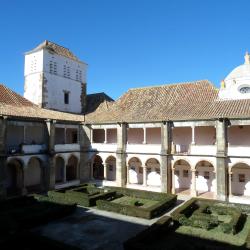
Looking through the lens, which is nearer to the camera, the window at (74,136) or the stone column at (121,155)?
the stone column at (121,155)

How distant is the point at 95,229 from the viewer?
62.0 feet

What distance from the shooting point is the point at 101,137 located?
3853 centimetres

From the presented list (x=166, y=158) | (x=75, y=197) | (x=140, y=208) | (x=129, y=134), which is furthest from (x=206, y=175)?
(x=75, y=197)

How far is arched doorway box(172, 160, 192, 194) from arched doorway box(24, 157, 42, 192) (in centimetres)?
1529

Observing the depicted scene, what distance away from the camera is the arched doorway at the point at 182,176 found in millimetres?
31062

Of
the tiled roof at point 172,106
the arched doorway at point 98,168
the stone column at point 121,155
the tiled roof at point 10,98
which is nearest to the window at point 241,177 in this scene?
the tiled roof at point 172,106

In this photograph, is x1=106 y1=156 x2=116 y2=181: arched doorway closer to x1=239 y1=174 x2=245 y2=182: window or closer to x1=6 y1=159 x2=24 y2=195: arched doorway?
x1=6 y1=159 x2=24 y2=195: arched doorway

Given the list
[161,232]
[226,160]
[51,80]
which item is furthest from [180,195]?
[51,80]

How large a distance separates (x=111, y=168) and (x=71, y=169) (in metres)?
5.16

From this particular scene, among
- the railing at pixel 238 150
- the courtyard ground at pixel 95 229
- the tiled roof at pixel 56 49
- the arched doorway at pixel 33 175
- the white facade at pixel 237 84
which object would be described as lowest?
the courtyard ground at pixel 95 229

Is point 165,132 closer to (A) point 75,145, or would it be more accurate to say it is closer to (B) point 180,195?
(B) point 180,195

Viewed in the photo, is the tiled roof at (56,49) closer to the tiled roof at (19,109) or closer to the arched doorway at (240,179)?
the tiled roof at (19,109)

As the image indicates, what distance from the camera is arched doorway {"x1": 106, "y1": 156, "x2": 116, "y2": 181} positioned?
3641 centimetres

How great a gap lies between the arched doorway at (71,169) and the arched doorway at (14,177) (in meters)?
7.11
